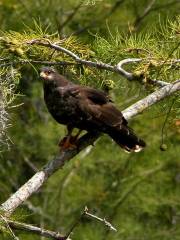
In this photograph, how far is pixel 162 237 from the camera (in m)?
10.5

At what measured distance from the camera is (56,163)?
150 inches

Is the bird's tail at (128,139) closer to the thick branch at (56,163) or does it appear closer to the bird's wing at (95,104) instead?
the bird's wing at (95,104)

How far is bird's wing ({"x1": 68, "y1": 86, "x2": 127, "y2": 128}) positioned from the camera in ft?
14.5

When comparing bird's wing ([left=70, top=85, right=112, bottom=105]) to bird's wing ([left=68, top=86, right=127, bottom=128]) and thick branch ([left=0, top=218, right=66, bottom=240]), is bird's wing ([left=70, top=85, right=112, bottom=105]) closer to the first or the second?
bird's wing ([left=68, top=86, right=127, bottom=128])

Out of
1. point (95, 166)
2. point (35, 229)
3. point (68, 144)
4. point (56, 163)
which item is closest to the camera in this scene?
point (35, 229)

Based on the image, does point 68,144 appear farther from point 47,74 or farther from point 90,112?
point 47,74

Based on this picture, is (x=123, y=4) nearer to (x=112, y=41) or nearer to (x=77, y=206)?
(x=77, y=206)

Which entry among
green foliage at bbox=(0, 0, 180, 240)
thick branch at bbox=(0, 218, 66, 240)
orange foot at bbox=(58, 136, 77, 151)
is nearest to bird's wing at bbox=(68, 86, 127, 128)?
orange foot at bbox=(58, 136, 77, 151)

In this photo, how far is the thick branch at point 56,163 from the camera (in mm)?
3490

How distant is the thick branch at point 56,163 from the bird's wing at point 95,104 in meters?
0.17

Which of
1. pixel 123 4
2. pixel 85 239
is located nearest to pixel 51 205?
pixel 85 239

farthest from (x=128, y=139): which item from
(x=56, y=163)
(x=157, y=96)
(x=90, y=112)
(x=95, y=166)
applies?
(x=95, y=166)

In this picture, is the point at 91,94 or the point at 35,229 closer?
the point at 35,229

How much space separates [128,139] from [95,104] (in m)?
0.26
